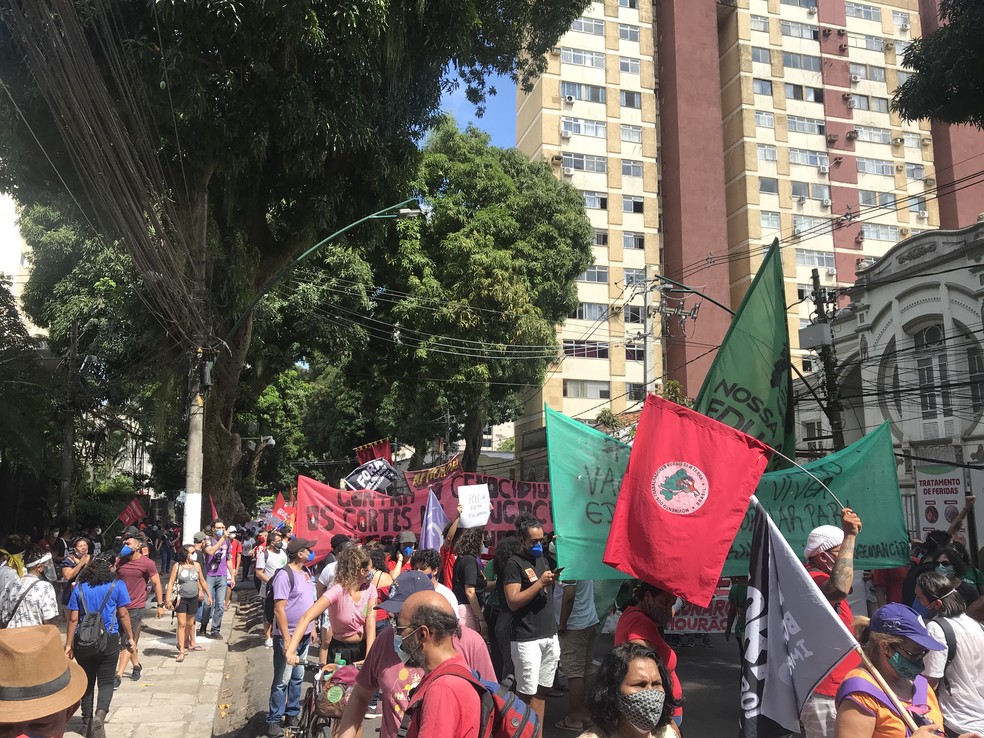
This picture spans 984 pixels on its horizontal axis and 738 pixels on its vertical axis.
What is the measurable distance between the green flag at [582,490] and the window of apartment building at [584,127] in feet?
128

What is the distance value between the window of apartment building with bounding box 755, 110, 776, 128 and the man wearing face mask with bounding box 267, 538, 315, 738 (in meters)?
42.5

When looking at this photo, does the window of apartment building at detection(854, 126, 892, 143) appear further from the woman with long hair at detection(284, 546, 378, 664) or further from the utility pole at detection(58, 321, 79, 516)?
the woman with long hair at detection(284, 546, 378, 664)

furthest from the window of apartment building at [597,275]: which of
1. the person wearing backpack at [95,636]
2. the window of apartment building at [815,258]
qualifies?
the person wearing backpack at [95,636]

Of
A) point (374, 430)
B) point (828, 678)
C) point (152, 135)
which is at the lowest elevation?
point (828, 678)

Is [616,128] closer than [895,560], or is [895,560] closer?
[895,560]

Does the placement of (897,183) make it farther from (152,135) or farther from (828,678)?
(828,678)

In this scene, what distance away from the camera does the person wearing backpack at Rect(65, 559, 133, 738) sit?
265 inches

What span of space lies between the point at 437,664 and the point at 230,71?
971cm

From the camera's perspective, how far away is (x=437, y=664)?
336 centimetres

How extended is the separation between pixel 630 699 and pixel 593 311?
39.6 m

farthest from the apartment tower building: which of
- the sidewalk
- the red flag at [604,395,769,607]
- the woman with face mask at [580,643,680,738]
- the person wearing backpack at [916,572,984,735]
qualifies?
the woman with face mask at [580,643,680,738]

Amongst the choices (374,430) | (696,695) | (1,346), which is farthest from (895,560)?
(374,430)

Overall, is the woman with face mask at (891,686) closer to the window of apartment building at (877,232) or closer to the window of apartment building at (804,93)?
the window of apartment building at (877,232)

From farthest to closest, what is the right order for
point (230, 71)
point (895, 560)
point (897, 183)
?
1. point (897, 183)
2. point (230, 71)
3. point (895, 560)
